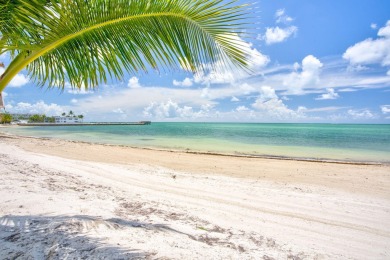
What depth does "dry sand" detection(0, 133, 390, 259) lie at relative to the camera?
100 inches

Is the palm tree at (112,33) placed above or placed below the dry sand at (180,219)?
above

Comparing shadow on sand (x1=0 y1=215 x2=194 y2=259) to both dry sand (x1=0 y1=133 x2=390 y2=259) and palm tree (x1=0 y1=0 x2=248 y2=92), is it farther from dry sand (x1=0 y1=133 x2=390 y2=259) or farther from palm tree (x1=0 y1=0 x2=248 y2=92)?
palm tree (x1=0 y1=0 x2=248 y2=92)

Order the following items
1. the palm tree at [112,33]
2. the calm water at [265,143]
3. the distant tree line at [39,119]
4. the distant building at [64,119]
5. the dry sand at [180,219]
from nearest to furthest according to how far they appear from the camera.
A: 1. the palm tree at [112,33]
2. the dry sand at [180,219]
3. the calm water at [265,143]
4. the distant tree line at [39,119]
5. the distant building at [64,119]

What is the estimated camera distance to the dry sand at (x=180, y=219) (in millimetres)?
2541

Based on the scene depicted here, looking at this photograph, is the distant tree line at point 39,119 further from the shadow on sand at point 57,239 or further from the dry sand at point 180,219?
the shadow on sand at point 57,239

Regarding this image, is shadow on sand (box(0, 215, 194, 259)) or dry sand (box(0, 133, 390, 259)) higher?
shadow on sand (box(0, 215, 194, 259))

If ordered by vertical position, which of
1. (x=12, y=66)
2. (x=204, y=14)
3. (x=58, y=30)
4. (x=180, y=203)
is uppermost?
(x=204, y=14)

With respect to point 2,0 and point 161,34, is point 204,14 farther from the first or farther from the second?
point 2,0

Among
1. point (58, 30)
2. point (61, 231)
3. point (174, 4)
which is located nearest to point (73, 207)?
point (61, 231)

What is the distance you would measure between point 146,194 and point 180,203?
87 centimetres

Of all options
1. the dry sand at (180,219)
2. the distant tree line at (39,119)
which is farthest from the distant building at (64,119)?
the dry sand at (180,219)

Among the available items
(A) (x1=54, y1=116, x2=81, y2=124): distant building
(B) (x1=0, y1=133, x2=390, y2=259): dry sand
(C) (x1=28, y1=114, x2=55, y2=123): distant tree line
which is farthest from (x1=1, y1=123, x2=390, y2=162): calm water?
(A) (x1=54, y1=116, x2=81, y2=124): distant building

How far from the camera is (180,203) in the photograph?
478cm

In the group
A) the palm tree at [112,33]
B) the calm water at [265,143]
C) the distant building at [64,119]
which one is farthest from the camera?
the distant building at [64,119]
